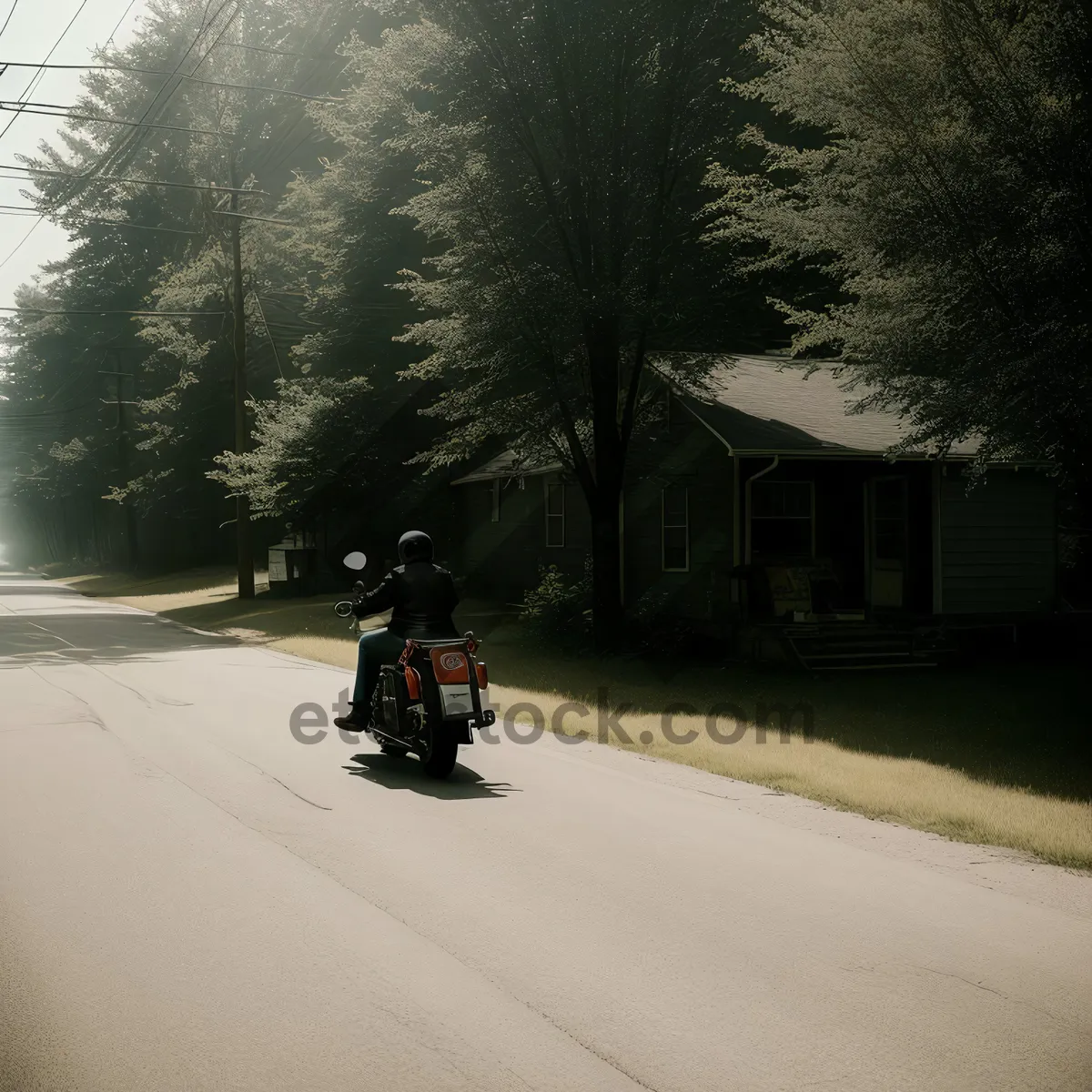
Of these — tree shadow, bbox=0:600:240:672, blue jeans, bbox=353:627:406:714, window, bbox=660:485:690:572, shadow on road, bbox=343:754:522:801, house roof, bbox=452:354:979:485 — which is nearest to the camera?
shadow on road, bbox=343:754:522:801

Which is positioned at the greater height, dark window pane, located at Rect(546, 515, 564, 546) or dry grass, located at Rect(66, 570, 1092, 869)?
dark window pane, located at Rect(546, 515, 564, 546)

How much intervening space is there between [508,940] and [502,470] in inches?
942

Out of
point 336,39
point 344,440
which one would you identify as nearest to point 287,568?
point 344,440

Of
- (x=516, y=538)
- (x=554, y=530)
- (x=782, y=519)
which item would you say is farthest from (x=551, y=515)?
(x=782, y=519)

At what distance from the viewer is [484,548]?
111 ft

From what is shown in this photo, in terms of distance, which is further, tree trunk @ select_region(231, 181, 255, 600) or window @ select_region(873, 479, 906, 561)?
tree trunk @ select_region(231, 181, 255, 600)

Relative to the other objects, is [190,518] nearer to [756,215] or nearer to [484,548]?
[484,548]

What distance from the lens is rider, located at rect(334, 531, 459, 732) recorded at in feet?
34.1

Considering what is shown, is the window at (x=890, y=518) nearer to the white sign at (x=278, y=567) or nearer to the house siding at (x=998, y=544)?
the house siding at (x=998, y=544)

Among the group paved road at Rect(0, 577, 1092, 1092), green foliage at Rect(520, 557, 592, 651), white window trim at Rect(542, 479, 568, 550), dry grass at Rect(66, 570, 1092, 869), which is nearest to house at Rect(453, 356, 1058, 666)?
green foliage at Rect(520, 557, 592, 651)

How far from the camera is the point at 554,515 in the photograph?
28.8 m

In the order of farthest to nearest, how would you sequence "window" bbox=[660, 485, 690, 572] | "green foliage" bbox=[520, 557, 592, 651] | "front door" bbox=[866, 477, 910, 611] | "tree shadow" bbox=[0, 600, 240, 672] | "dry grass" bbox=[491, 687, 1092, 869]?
1. "window" bbox=[660, 485, 690, 572]
2. "front door" bbox=[866, 477, 910, 611]
3. "green foliage" bbox=[520, 557, 592, 651]
4. "tree shadow" bbox=[0, 600, 240, 672]
5. "dry grass" bbox=[491, 687, 1092, 869]

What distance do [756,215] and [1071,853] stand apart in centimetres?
1192

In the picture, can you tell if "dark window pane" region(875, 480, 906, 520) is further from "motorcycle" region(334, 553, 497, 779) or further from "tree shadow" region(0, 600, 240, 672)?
"motorcycle" region(334, 553, 497, 779)
